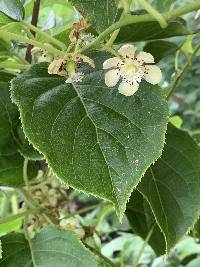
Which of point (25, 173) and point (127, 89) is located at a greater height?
point (127, 89)

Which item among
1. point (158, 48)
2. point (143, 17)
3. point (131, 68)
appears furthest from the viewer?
point (158, 48)

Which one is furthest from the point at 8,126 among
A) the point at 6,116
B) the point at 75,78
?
Answer: the point at 75,78

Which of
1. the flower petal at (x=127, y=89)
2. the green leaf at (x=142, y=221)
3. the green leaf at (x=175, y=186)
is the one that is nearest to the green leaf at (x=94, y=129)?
the flower petal at (x=127, y=89)

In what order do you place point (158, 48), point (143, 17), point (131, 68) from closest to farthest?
point (143, 17), point (131, 68), point (158, 48)

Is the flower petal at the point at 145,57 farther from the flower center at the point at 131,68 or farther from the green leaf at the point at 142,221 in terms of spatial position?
the green leaf at the point at 142,221

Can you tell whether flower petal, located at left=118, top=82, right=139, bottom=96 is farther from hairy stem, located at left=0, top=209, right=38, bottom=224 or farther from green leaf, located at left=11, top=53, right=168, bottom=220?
hairy stem, located at left=0, top=209, right=38, bottom=224

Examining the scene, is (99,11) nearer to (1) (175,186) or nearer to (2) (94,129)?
(2) (94,129)

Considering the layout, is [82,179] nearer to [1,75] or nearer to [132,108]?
[132,108]

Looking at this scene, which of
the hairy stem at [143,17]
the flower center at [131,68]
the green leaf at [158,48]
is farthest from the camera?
the green leaf at [158,48]
